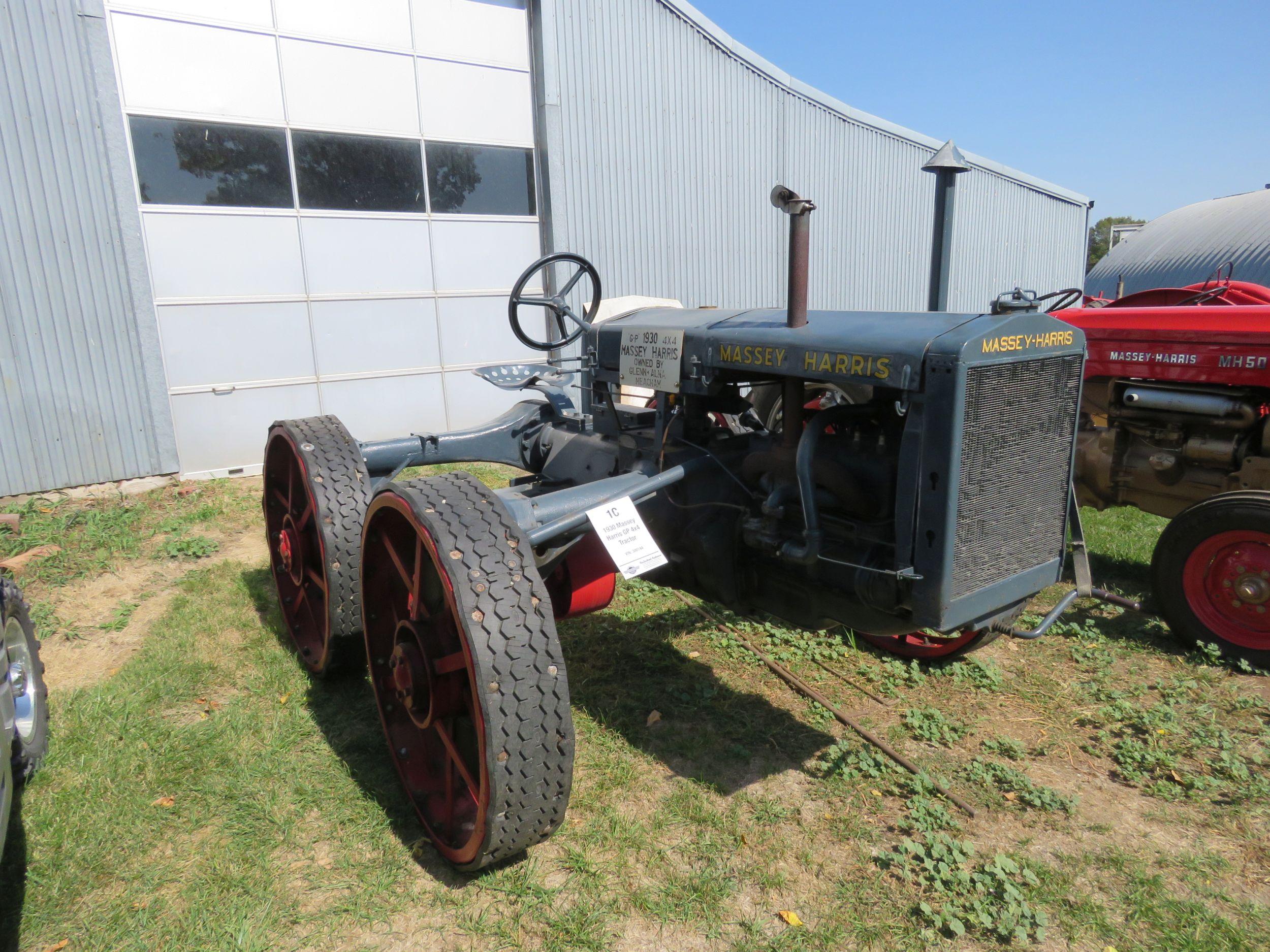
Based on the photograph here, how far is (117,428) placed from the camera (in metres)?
7.29

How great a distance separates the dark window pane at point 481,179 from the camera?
8609 mm

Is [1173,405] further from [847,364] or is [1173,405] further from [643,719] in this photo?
[643,719]

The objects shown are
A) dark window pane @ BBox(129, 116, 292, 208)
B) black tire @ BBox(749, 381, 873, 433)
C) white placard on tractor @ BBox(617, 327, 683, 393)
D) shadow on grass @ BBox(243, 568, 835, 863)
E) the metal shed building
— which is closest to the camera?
shadow on grass @ BBox(243, 568, 835, 863)

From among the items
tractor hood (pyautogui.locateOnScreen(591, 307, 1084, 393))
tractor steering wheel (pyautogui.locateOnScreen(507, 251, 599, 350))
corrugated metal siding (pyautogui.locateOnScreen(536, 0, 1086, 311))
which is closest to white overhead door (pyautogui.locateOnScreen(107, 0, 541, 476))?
corrugated metal siding (pyautogui.locateOnScreen(536, 0, 1086, 311))

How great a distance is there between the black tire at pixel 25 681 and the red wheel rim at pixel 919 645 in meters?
3.20

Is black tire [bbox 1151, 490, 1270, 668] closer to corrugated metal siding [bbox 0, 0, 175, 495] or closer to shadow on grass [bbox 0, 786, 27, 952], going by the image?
shadow on grass [bbox 0, 786, 27, 952]

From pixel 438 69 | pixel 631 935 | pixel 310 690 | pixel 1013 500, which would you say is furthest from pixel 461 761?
pixel 438 69

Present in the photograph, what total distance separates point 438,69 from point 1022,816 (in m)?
8.34

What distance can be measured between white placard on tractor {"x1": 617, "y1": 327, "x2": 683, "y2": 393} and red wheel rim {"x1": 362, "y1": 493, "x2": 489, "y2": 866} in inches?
42.1

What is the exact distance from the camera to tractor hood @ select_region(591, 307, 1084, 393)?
2312mm

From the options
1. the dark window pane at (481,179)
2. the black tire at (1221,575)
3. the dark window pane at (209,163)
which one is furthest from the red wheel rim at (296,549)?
the dark window pane at (481,179)

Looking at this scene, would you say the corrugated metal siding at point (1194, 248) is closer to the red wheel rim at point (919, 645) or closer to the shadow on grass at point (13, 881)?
the red wheel rim at point (919, 645)

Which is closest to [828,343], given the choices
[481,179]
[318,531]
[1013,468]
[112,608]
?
[1013,468]

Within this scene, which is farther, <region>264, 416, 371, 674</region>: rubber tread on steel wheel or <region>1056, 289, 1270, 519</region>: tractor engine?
<region>1056, 289, 1270, 519</region>: tractor engine
